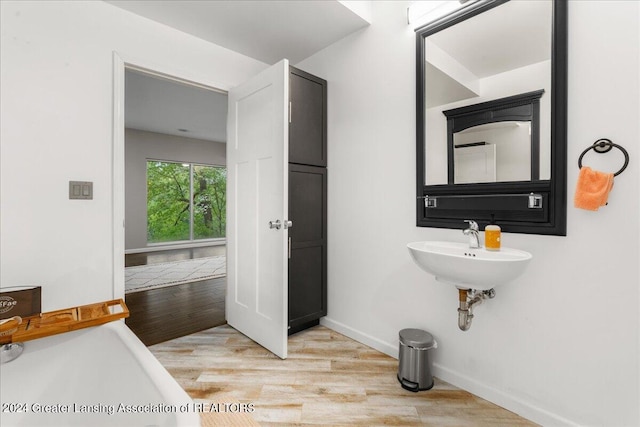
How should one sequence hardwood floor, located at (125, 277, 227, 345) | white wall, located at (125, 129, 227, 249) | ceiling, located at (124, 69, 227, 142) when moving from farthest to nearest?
white wall, located at (125, 129, 227, 249), ceiling, located at (124, 69, 227, 142), hardwood floor, located at (125, 277, 227, 345)

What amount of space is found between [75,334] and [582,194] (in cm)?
224

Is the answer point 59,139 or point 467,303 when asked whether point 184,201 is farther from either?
point 467,303

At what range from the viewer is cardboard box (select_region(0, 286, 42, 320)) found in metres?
1.56

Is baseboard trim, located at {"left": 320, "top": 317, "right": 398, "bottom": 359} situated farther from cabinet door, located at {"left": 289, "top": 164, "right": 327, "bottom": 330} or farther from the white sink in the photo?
the white sink

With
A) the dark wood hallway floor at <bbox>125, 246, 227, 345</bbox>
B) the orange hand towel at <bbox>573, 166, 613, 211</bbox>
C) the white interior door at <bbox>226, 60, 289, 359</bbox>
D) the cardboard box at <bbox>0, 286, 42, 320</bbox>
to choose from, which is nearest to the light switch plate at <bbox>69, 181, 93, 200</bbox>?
the cardboard box at <bbox>0, 286, 42, 320</bbox>

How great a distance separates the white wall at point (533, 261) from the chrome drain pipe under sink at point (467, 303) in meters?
0.11

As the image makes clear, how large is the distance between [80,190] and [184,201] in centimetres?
536

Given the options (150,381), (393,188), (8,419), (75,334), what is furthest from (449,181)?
(8,419)

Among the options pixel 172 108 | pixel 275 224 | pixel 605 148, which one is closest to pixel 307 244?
pixel 275 224

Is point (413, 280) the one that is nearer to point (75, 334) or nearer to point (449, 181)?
point (449, 181)

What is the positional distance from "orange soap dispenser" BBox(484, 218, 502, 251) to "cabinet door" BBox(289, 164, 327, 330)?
1.35 m

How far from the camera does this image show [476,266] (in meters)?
1.32

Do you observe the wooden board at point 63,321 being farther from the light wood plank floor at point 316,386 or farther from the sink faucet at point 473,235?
the sink faucet at point 473,235

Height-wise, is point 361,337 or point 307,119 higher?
point 307,119
